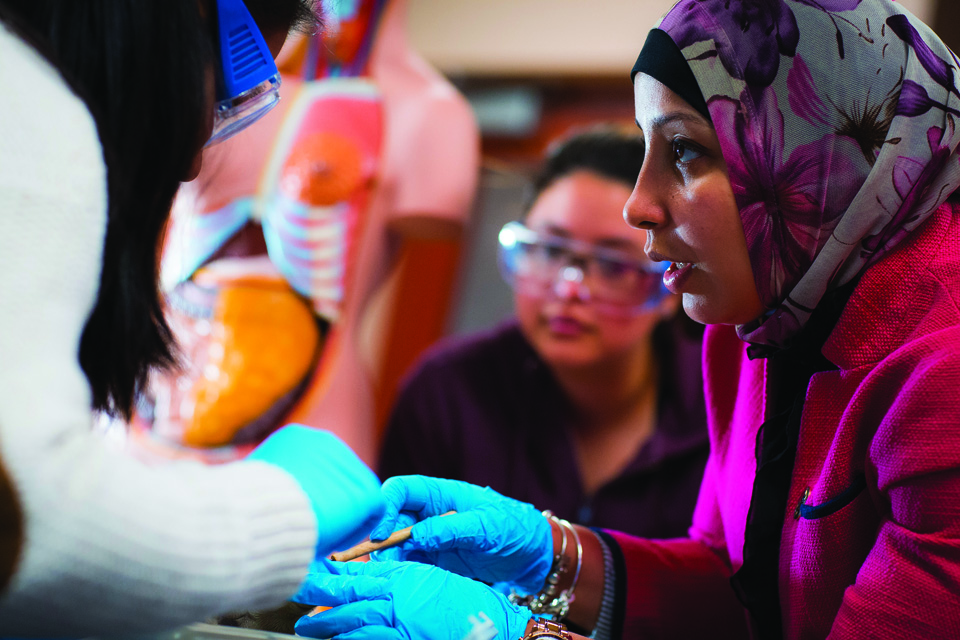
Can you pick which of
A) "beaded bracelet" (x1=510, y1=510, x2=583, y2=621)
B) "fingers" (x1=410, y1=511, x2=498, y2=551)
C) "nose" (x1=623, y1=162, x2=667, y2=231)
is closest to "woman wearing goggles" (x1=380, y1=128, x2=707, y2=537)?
"beaded bracelet" (x1=510, y1=510, x2=583, y2=621)

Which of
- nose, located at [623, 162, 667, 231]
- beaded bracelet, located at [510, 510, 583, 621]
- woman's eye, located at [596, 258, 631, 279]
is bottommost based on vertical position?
beaded bracelet, located at [510, 510, 583, 621]

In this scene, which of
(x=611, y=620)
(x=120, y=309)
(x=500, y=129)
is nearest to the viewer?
(x=120, y=309)

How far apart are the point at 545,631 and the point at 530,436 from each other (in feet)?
2.69

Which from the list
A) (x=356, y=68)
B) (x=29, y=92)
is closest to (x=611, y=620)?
(x=29, y=92)

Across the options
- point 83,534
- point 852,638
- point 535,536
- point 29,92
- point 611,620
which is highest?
point 29,92

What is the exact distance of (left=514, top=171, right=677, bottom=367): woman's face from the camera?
5.01ft

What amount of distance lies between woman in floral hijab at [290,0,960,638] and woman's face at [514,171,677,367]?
72 centimetres

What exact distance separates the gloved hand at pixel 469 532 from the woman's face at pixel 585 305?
25.9 inches

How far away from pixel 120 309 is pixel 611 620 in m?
0.61

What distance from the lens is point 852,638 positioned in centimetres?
64

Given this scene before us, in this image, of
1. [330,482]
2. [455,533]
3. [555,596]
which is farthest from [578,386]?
[330,482]

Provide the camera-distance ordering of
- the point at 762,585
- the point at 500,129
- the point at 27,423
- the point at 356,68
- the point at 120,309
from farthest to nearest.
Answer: the point at 500,129 < the point at 356,68 < the point at 762,585 < the point at 120,309 < the point at 27,423

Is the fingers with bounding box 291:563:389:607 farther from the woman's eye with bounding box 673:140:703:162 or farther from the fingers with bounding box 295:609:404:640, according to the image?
the woman's eye with bounding box 673:140:703:162

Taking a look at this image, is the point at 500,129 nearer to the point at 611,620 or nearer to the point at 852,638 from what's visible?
the point at 611,620
